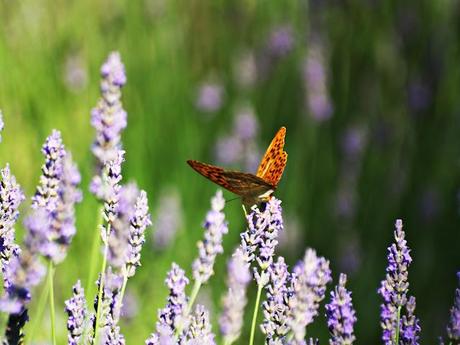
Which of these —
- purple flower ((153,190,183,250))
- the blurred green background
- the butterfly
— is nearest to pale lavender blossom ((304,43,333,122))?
the blurred green background

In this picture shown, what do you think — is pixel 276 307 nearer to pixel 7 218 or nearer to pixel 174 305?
pixel 174 305

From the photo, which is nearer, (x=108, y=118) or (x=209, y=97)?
(x=108, y=118)

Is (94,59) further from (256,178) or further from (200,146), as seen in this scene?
(256,178)

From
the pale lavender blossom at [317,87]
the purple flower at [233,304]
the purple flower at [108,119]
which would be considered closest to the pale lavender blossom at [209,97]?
the pale lavender blossom at [317,87]

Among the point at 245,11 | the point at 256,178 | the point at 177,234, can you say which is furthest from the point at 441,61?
the point at 256,178

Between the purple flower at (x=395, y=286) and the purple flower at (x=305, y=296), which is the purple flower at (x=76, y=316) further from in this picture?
the purple flower at (x=395, y=286)

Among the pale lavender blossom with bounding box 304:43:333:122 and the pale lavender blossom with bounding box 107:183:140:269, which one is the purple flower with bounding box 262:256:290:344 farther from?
the pale lavender blossom with bounding box 304:43:333:122

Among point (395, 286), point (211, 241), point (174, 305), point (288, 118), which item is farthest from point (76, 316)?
point (288, 118)
